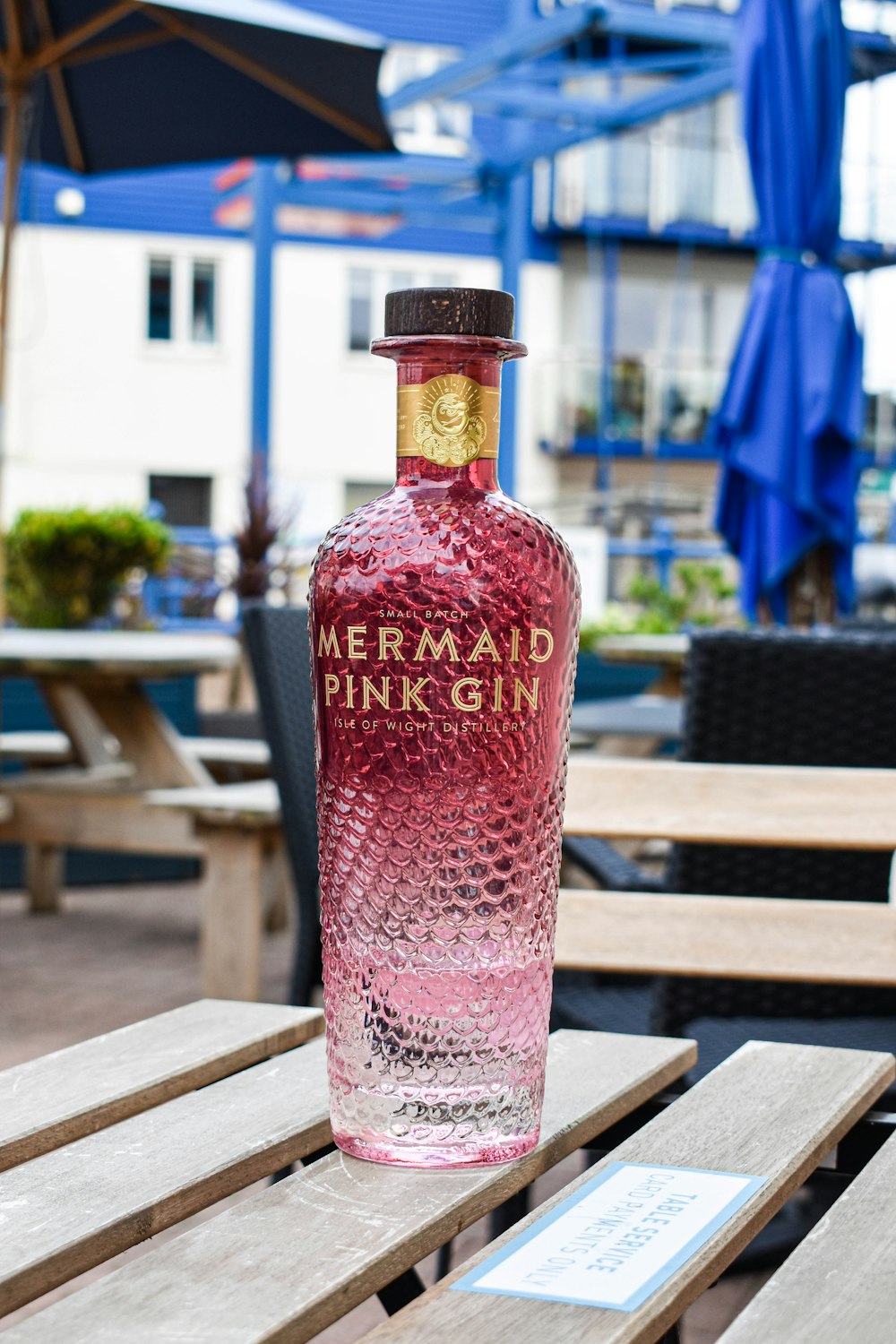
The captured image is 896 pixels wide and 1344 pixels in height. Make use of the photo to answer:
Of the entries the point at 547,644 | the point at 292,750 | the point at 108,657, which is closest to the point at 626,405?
the point at 108,657

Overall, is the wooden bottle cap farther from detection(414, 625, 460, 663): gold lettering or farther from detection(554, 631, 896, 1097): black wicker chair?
detection(554, 631, 896, 1097): black wicker chair

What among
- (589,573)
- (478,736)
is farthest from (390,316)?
(589,573)

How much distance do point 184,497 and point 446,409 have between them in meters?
18.3

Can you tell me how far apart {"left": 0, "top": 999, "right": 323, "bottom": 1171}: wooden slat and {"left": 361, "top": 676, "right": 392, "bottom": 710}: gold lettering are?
279mm

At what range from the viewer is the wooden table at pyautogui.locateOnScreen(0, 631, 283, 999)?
3625mm

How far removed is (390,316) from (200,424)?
1800 centimetres

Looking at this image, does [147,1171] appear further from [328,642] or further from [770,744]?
[770,744]

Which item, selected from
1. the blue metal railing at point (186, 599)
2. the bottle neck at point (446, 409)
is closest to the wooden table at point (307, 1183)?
the bottle neck at point (446, 409)

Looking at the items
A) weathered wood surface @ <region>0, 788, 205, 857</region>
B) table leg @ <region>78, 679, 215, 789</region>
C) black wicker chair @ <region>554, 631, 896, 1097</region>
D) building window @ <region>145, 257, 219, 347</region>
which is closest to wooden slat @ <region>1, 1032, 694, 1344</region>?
black wicker chair @ <region>554, 631, 896, 1097</region>

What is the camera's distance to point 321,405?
62.3 ft

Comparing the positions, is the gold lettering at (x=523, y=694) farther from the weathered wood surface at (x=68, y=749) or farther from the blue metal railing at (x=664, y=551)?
the blue metal railing at (x=664, y=551)

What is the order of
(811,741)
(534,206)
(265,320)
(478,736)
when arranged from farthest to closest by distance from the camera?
1. (534,206)
2. (265,320)
3. (811,741)
4. (478,736)

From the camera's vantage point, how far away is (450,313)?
82 centimetres

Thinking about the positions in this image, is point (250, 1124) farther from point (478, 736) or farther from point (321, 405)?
point (321, 405)
